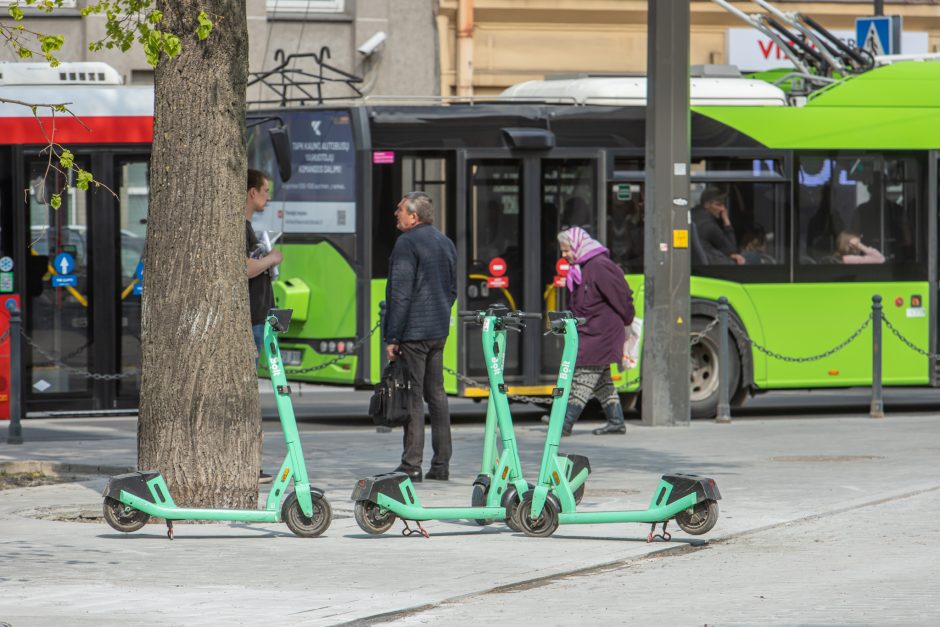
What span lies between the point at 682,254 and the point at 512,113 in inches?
82.6

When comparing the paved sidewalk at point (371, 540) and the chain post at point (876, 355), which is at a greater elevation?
the chain post at point (876, 355)

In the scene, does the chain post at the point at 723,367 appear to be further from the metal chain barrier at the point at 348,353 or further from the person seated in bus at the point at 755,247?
the metal chain barrier at the point at 348,353

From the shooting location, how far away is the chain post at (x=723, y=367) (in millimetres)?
16438

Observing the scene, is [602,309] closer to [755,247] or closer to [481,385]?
[481,385]

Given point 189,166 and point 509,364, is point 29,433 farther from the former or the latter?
point 189,166

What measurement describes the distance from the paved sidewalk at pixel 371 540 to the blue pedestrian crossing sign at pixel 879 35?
348 inches

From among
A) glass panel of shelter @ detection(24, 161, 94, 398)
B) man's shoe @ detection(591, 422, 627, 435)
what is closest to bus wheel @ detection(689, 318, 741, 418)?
man's shoe @ detection(591, 422, 627, 435)

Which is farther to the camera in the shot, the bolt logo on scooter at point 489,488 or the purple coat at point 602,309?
the purple coat at point 602,309

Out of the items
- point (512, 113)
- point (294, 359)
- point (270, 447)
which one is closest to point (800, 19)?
point (512, 113)

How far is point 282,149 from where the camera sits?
1605 cm

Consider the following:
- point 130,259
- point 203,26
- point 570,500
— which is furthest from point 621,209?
point 203,26

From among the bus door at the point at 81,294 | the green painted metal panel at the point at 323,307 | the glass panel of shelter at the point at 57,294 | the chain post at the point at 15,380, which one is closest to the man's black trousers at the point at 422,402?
the chain post at the point at 15,380

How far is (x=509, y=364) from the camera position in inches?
659

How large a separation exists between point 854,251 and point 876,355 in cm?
121
